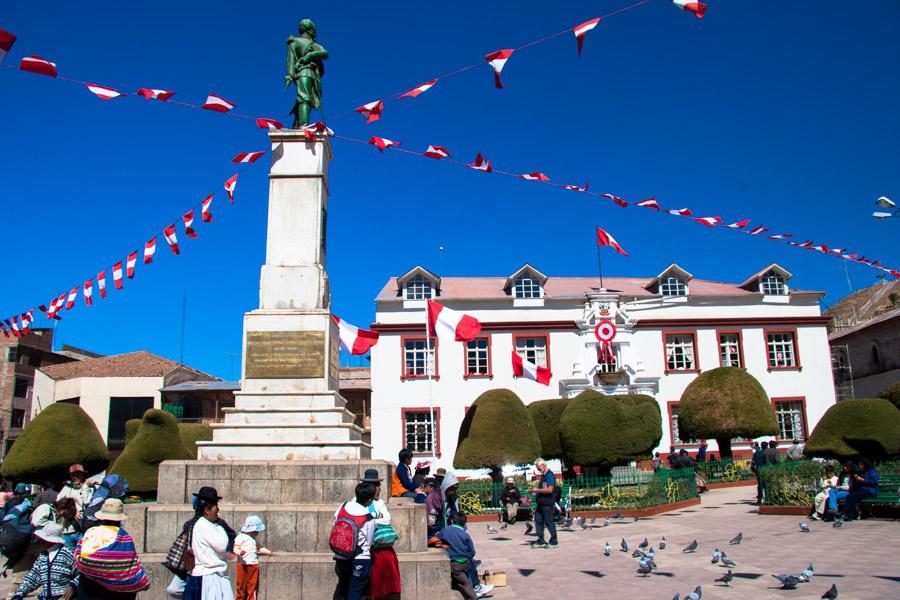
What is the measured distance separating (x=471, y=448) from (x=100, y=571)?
57.9 ft

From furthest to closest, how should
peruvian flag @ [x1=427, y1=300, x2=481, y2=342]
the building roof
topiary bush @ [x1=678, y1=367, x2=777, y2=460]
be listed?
the building roof → topiary bush @ [x1=678, y1=367, x2=777, y2=460] → peruvian flag @ [x1=427, y1=300, x2=481, y2=342]

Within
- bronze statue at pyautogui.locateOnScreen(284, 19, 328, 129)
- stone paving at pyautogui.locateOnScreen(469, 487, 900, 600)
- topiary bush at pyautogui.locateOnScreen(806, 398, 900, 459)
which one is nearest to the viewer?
stone paving at pyautogui.locateOnScreen(469, 487, 900, 600)

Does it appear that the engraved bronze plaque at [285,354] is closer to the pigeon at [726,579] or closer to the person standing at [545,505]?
the person standing at [545,505]

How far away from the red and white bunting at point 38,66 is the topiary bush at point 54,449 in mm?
13844

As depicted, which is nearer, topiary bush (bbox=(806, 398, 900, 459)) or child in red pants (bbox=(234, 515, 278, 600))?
child in red pants (bbox=(234, 515, 278, 600))

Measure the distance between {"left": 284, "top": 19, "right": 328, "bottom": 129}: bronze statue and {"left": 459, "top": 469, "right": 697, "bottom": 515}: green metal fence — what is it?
11253 mm

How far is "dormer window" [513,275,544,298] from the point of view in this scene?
3434 cm

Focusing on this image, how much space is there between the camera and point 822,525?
537 inches

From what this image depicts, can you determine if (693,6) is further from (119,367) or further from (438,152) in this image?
(119,367)

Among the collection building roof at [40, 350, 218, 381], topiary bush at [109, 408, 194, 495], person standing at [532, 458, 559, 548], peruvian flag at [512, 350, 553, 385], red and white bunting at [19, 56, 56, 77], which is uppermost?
red and white bunting at [19, 56, 56, 77]

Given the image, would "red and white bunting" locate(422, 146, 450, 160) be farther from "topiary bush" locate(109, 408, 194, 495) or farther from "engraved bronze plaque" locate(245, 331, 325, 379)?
"topiary bush" locate(109, 408, 194, 495)

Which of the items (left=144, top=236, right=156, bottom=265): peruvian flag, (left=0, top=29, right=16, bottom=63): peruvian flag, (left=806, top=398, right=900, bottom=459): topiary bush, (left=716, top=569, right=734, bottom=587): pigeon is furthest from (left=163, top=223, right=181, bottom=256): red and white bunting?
(left=806, top=398, right=900, bottom=459): topiary bush

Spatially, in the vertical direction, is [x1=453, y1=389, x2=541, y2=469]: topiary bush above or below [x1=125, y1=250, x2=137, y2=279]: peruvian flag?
below

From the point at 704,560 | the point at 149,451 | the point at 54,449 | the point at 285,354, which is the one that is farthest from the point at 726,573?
the point at 54,449
